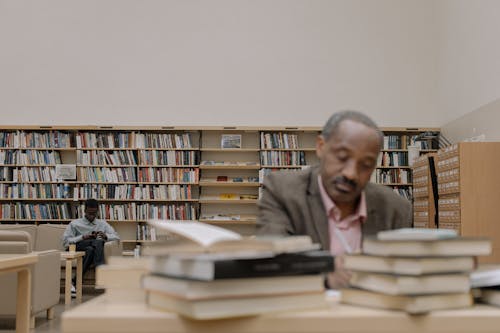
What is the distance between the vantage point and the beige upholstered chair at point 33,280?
496 centimetres

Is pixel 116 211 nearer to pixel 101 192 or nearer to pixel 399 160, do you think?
pixel 101 192

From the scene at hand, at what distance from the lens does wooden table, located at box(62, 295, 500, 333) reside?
3.28 feet

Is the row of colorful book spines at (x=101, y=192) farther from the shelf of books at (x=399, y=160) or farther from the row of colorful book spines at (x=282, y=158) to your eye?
the shelf of books at (x=399, y=160)

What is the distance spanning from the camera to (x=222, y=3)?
9.47 metres

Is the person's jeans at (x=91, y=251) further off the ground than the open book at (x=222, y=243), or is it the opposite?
the open book at (x=222, y=243)

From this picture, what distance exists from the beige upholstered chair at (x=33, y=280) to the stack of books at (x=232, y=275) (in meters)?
4.22

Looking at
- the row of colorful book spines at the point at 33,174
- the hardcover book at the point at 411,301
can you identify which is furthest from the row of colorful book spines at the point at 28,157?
the hardcover book at the point at 411,301

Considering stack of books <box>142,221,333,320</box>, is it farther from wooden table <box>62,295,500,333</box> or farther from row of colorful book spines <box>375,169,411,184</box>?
row of colorful book spines <box>375,169,411,184</box>

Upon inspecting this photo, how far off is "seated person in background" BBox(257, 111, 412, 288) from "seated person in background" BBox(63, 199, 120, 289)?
21.3 feet

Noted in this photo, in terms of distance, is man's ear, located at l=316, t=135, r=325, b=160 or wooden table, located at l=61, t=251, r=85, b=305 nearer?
man's ear, located at l=316, t=135, r=325, b=160

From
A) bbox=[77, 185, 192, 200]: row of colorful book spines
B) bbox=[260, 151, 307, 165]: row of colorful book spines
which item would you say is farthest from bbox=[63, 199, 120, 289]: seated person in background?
bbox=[260, 151, 307, 165]: row of colorful book spines

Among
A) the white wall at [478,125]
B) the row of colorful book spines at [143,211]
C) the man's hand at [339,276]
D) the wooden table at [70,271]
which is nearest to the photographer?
the man's hand at [339,276]

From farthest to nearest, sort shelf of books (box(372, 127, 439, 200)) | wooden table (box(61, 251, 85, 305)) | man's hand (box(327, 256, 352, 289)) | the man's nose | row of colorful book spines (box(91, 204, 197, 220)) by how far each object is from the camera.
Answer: row of colorful book spines (box(91, 204, 197, 220)) < shelf of books (box(372, 127, 439, 200)) < wooden table (box(61, 251, 85, 305)) < the man's nose < man's hand (box(327, 256, 352, 289))

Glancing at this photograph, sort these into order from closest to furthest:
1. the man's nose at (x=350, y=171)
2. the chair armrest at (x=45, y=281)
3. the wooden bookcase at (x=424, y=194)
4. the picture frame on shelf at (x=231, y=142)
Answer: the man's nose at (x=350, y=171) < the chair armrest at (x=45, y=281) < the wooden bookcase at (x=424, y=194) < the picture frame on shelf at (x=231, y=142)
